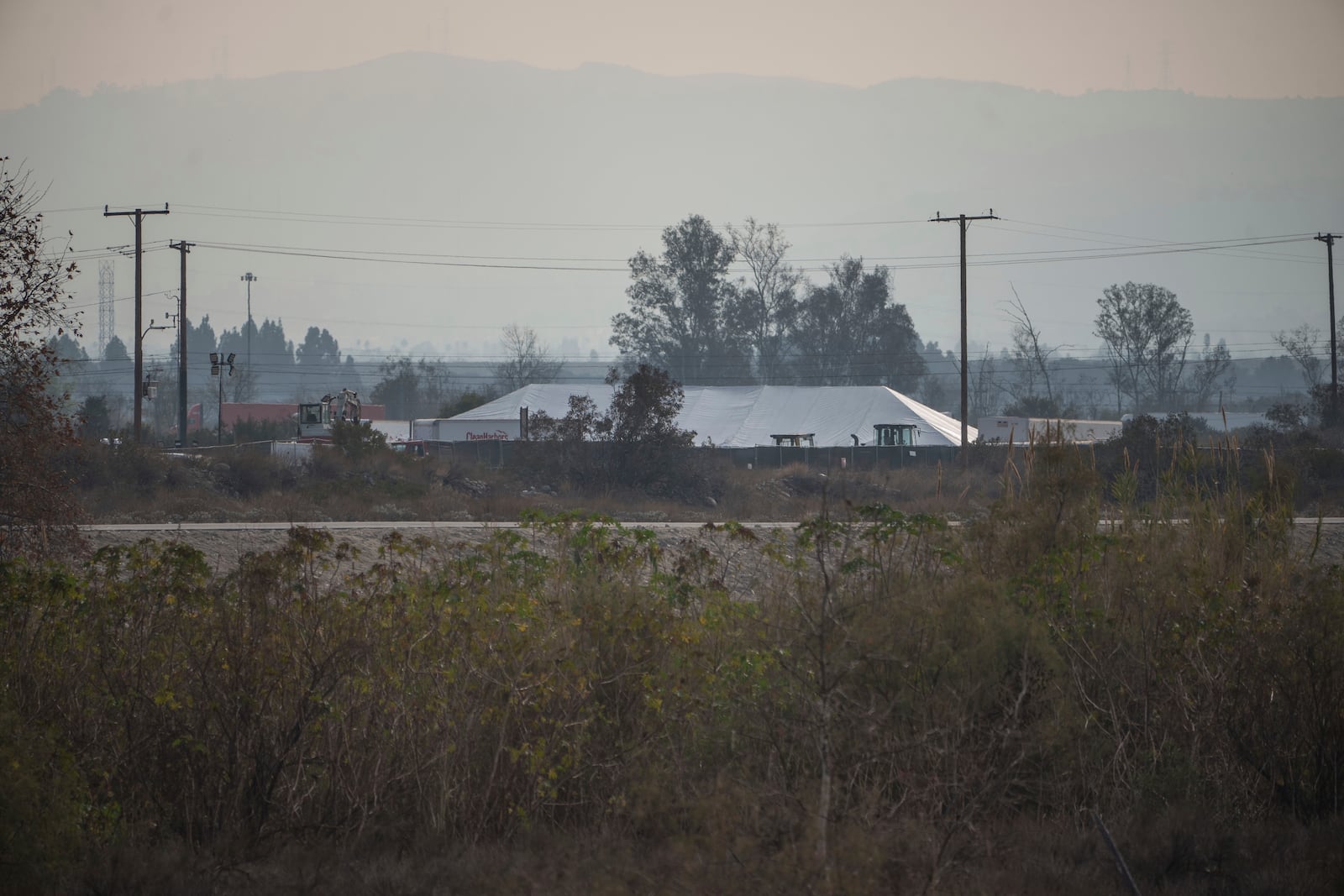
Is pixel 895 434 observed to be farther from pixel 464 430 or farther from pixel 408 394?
pixel 408 394

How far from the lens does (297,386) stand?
575 feet

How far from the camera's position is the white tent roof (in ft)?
160

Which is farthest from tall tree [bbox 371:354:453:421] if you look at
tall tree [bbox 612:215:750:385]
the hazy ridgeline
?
the hazy ridgeline

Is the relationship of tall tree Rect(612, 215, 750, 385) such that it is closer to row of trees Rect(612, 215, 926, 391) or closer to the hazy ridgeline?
row of trees Rect(612, 215, 926, 391)

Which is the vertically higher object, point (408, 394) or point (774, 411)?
point (408, 394)

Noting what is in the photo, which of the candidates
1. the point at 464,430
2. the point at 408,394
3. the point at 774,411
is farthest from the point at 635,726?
the point at 408,394

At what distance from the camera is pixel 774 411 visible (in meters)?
52.0

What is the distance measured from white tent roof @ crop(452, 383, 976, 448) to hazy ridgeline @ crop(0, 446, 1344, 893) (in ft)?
132

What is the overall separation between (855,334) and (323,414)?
1683 inches

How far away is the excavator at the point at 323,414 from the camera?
158 ft

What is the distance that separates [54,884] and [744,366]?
74.3 m

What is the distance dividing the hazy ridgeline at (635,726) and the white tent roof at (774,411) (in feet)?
132

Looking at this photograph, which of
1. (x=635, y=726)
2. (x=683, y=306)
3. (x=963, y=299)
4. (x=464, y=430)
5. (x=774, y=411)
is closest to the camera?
(x=635, y=726)

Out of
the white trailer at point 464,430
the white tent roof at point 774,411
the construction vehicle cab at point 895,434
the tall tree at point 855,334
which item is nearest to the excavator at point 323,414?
the white trailer at point 464,430
